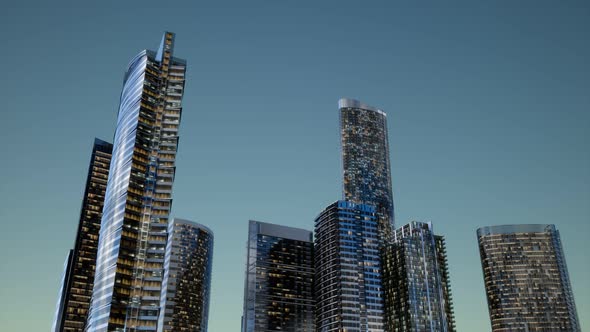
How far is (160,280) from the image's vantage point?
193 meters

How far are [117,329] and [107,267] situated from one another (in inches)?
985

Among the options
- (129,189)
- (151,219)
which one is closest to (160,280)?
(151,219)

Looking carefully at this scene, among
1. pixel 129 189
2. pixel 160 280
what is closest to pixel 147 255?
pixel 160 280

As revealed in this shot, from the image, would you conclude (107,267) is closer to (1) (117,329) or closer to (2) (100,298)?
(2) (100,298)

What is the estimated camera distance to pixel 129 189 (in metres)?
200

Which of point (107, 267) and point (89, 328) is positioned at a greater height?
point (107, 267)

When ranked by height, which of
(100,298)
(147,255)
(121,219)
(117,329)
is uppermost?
(121,219)

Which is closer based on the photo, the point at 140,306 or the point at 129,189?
the point at 140,306

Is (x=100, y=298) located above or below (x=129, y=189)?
below

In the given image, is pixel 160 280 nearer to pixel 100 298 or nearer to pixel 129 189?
pixel 100 298

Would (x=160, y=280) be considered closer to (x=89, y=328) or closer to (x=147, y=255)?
(x=147, y=255)

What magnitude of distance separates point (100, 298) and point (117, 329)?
1726 cm

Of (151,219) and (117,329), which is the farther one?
(151,219)

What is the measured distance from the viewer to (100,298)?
189m
